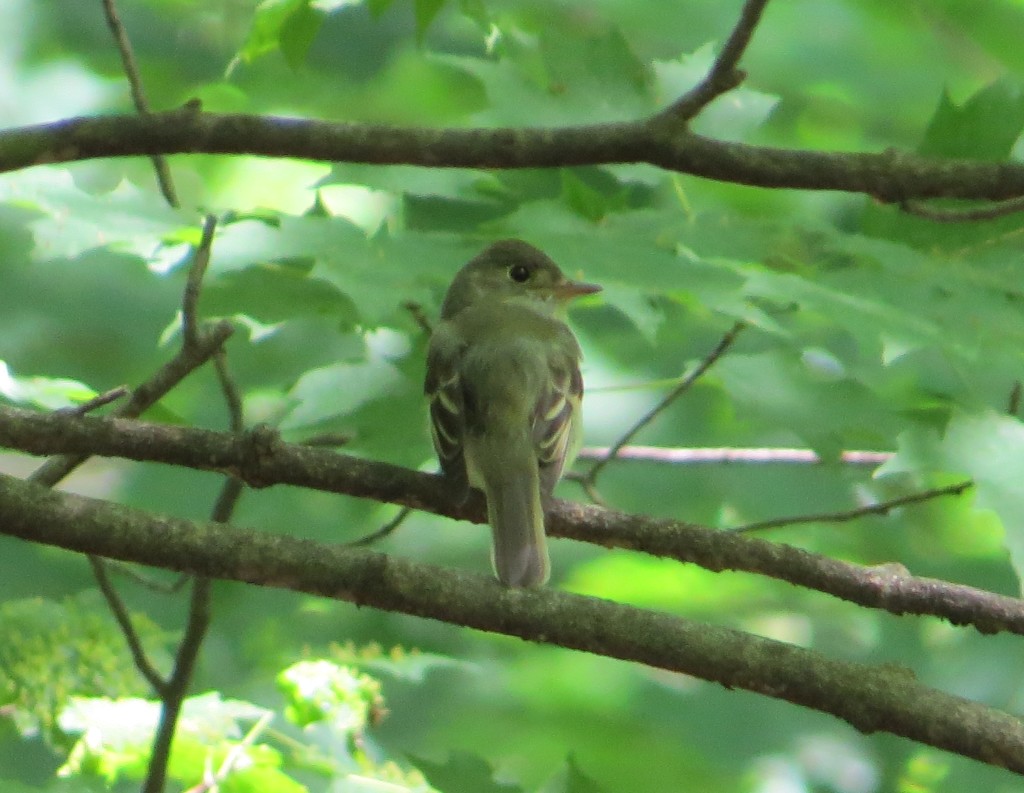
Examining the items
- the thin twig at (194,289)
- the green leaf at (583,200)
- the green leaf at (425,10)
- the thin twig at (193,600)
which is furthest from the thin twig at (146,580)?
the green leaf at (425,10)

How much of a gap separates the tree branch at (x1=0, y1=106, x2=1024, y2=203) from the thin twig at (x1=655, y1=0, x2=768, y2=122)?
4 centimetres

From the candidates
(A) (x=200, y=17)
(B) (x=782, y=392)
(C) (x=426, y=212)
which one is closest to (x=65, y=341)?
(A) (x=200, y=17)

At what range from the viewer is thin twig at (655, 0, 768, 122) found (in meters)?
2.65

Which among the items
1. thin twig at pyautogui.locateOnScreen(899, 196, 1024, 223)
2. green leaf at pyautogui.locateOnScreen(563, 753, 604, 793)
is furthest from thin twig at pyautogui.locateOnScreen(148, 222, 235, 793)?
thin twig at pyautogui.locateOnScreen(899, 196, 1024, 223)

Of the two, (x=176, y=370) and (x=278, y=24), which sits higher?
(x=278, y=24)

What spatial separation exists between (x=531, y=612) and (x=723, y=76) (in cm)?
114

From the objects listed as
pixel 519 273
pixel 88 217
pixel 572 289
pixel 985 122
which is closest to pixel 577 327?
pixel 519 273

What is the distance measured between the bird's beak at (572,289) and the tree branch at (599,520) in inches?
47.9

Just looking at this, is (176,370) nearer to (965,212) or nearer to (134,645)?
(134,645)

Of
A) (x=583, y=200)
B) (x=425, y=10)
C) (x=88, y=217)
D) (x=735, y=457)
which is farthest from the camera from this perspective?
(x=735, y=457)

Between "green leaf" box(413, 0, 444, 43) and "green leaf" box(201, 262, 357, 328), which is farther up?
"green leaf" box(413, 0, 444, 43)

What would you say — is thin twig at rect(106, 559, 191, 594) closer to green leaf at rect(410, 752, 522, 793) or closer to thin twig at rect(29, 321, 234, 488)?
thin twig at rect(29, 321, 234, 488)

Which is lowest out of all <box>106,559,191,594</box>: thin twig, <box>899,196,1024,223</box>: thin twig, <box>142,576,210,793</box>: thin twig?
<box>106,559,191,594</box>: thin twig

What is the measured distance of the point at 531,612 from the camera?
8.16 ft
